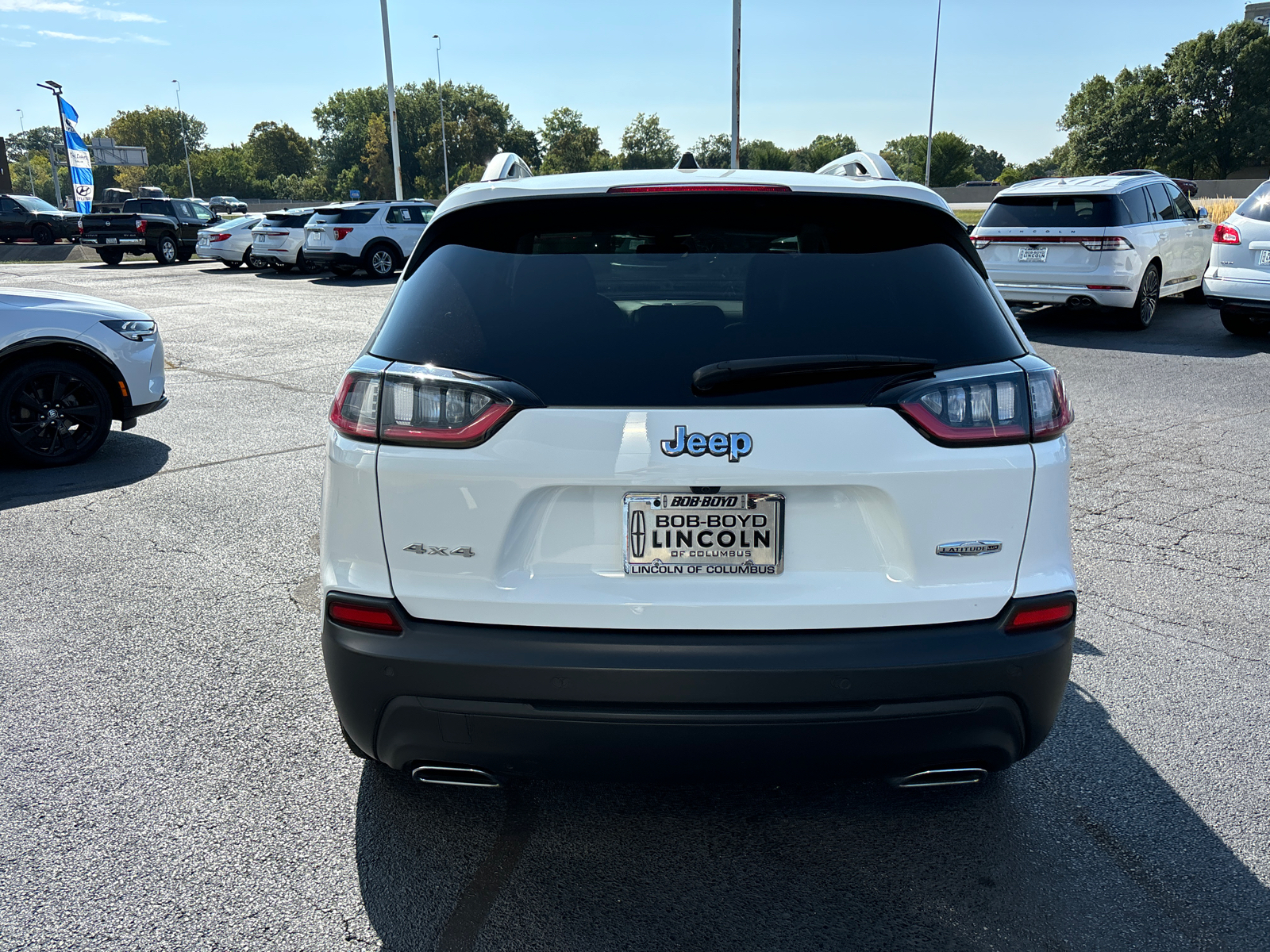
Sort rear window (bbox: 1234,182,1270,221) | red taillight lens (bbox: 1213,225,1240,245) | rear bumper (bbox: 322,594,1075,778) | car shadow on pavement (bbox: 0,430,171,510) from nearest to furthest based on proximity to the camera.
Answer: rear bumper (bbox: 322,594,1075,778) → car shadow on pavement (bbox: 0,430,171,510) → rear window (bbox: 1234,182,1270,221) → red taillight lens (bbox: 1213,225,1240,245)

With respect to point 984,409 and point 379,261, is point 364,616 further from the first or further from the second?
point 379,261

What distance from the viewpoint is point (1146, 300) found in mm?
13000

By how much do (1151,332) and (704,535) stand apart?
1257 cm

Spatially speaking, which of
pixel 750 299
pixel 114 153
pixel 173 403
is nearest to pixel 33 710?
pixel 750 299

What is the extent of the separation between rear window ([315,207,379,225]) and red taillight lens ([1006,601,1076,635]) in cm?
2342

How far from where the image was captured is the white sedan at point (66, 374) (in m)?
6.85

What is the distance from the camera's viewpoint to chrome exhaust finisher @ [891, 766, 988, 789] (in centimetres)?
241

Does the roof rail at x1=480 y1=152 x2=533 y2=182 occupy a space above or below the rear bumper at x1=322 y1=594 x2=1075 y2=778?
above

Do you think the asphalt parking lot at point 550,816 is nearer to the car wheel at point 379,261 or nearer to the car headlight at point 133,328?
the car headlight at point 133,328

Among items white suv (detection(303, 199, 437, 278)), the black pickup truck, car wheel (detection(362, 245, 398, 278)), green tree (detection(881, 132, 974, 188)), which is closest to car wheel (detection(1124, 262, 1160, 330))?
white suv (detection(303, 199, 437, 278))

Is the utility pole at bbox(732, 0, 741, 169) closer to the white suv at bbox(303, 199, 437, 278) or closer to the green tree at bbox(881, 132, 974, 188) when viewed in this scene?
the white suv at bbox(303, 199, 437, 278)

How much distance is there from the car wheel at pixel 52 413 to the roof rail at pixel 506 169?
5.01 m

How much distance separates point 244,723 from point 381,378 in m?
1.71

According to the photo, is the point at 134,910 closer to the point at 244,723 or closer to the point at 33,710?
the point at 244,723
